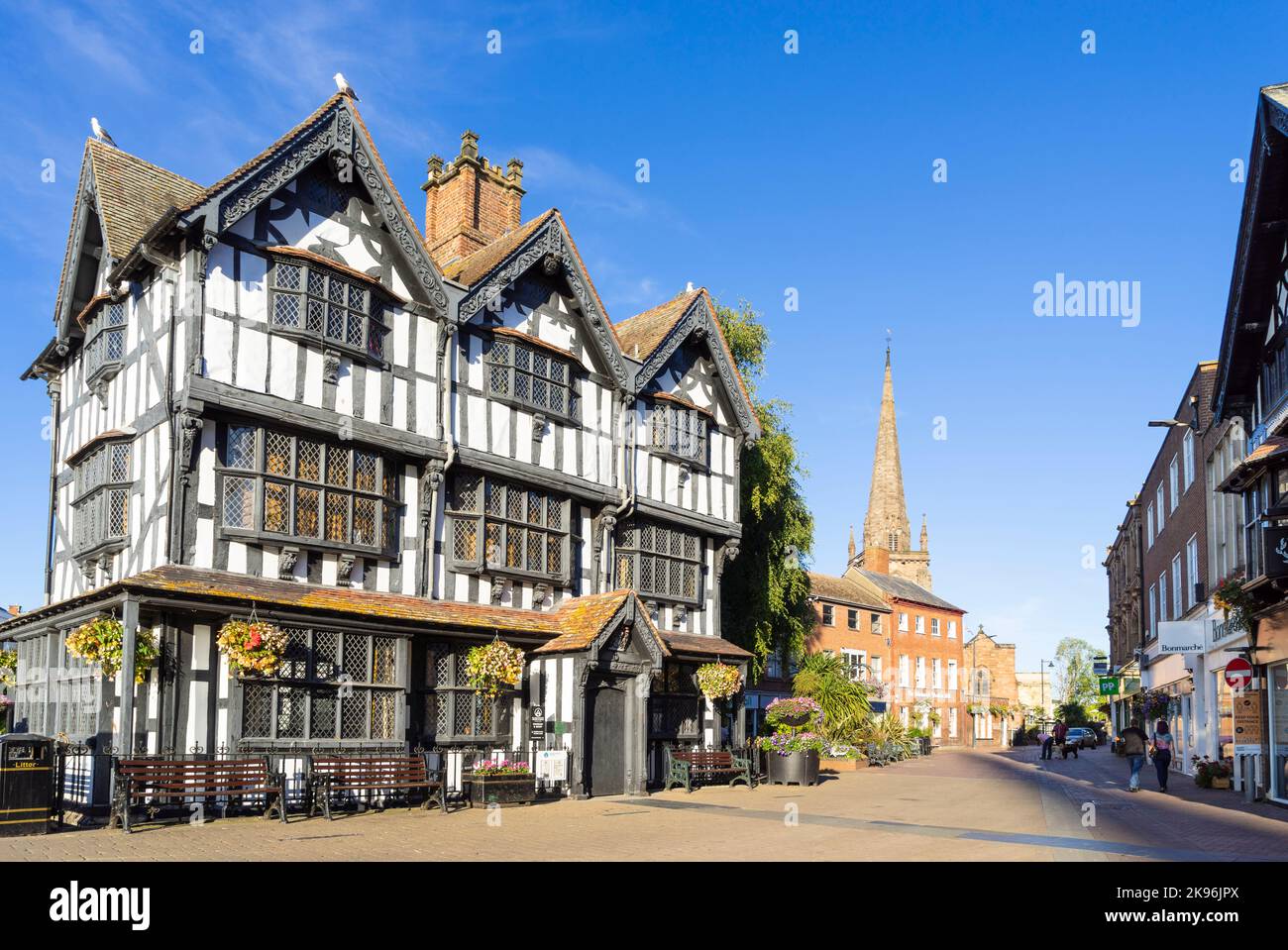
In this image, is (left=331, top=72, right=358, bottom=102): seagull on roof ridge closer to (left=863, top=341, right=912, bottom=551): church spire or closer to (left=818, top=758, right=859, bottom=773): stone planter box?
(left=818, top=758, right=859, bottom=773): stone planter box

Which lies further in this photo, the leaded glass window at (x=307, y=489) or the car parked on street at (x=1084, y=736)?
the car parked on street at (x=1084, y=736)

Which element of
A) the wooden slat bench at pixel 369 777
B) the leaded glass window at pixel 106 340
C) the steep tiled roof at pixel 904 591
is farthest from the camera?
the steep tiled roof at pixel 904 591

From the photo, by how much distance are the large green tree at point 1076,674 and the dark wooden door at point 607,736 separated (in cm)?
9779

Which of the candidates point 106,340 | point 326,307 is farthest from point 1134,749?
point 106,340

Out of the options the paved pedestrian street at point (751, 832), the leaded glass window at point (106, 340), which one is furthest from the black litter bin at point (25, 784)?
the leaded glass window at point (106, 340)

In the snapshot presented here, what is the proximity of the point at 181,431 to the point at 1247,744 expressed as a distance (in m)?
22.3

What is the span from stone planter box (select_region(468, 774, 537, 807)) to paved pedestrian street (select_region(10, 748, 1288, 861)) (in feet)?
1.14

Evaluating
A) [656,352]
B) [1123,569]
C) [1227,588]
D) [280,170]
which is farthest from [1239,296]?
[1123,569]

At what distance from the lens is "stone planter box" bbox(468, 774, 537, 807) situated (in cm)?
1938

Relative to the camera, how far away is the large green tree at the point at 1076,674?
11212 cm

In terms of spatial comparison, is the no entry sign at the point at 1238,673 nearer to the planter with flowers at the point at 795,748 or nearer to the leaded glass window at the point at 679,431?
the planter with flowers at the point at 795,748

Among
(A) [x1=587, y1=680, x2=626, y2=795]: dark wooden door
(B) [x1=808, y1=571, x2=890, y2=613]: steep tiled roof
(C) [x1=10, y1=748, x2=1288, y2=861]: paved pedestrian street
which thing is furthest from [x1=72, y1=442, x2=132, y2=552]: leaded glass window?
(B) [x1=808, y1=571, x2=890, y2=613]: steep tiled roof
